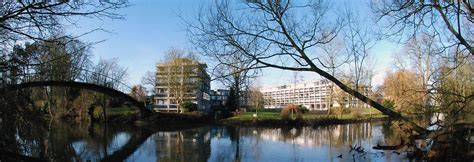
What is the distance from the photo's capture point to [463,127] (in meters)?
10.5

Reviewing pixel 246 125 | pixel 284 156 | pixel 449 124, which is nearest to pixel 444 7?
pixel 449 124

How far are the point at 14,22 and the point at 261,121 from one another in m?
29.5

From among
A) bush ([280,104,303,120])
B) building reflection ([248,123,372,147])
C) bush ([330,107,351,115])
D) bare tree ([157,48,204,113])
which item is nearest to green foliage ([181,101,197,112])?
bare tree ([157,48,204,113])

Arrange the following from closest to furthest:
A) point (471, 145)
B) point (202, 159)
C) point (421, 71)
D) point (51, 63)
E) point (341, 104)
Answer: point (51, 63) < point (471, 145) < point (202, 159) < point (421, 71) < point (341, 104)

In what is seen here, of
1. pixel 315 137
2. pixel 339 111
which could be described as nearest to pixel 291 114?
pixel 339 111

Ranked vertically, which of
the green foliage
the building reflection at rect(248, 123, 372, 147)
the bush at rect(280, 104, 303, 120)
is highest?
the green foliage

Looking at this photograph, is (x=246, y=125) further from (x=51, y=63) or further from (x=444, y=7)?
(x=51, y=63)

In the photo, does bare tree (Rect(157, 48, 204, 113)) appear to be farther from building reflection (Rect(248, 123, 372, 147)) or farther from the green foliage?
building reflection (Rect(248, 123, 372, 147))

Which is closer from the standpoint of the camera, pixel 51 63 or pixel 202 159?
pixel 51 63

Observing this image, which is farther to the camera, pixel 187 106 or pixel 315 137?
pixel 187 106

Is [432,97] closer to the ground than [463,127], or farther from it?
farther from it

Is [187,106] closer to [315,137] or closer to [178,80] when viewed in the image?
[178,80]

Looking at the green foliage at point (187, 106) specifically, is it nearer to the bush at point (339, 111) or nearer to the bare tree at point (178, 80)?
the bare tree at point (178, 80)

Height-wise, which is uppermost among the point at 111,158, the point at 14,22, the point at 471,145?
the point at 14,22
